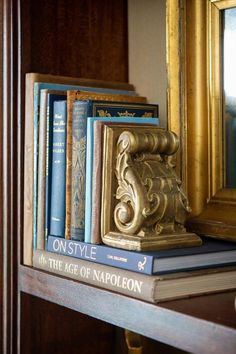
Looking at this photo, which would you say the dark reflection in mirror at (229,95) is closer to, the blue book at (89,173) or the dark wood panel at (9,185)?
the blue book at (89,173)

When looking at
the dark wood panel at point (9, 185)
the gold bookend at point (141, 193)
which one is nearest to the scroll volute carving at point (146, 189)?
the gold bookend at point (141, 193)

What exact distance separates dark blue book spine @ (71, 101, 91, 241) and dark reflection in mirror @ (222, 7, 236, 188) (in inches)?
7.1

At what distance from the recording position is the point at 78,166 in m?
0.88

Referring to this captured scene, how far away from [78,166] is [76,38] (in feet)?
0.84

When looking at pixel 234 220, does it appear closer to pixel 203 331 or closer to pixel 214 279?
pixel 214 279

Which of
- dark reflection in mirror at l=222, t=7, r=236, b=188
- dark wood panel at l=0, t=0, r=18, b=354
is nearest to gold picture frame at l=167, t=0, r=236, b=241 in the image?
dark reflection in mirror at l=222, t=7, r=236, b=188

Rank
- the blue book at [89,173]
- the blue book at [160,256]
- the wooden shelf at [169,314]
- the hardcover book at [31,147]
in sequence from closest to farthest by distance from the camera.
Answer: the wooden shelf at [169,314] < the blue book at [160,256] < the blue book at [89,173] < the hardcover book at [31,147]

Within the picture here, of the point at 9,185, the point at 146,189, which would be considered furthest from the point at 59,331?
the point at 146,189

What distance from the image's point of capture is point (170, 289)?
2.35 feet

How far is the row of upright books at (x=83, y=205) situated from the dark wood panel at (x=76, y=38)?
0.15 ft

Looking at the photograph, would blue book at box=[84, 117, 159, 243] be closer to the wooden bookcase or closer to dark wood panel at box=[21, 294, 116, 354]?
the wooden bookcase

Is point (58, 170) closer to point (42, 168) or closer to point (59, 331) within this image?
point (42, 168)

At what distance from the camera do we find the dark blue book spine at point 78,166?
874 millimetres

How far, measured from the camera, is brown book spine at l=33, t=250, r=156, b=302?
0.72 meters
